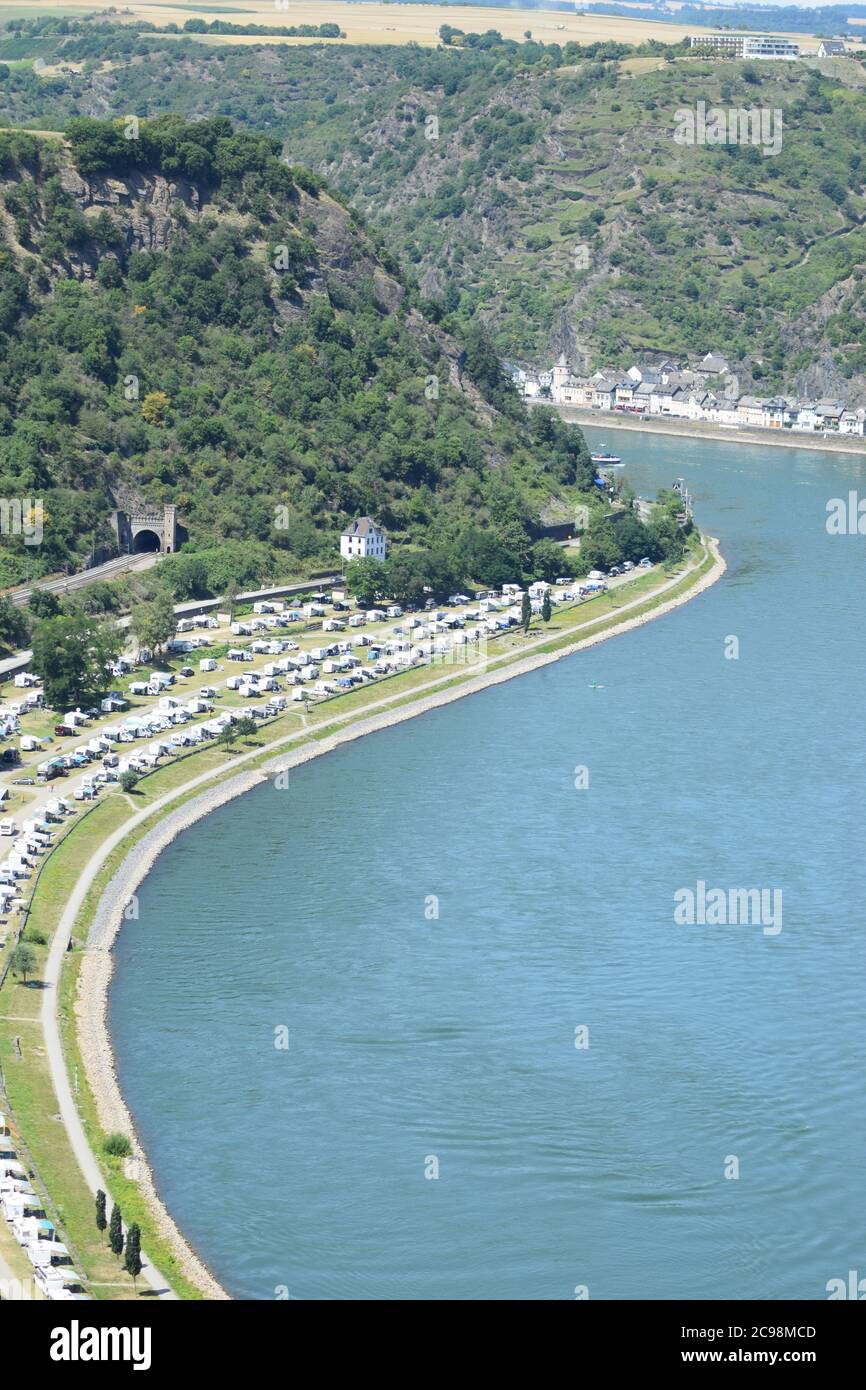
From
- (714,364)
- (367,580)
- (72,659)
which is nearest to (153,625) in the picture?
(72,659)

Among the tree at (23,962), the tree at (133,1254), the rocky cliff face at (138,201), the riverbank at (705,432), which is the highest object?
the rocky cliff face at (138,201)

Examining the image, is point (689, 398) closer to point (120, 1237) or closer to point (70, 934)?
point (70, 934)

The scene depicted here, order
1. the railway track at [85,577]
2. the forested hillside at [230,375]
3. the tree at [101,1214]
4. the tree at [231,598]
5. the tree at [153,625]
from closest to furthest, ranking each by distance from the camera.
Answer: the tree at [101,1214]
the tree at [153,625]
the railway track at [85,577]
the tree at [231,598]
the forested hillside at [230,375]

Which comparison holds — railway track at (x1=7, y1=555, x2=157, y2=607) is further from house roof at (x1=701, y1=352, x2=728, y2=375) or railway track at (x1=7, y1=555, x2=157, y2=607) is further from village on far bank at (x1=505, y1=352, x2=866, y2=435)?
house roof at (x1=701, y1=352, x2=728, y2=375)

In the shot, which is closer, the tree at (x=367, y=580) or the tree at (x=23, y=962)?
the tree at (x=23, y=962)

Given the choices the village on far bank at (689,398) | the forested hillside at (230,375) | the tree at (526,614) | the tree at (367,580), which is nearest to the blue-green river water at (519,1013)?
the tree at (526,614)

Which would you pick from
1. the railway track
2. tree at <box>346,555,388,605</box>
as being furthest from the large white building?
the railway track

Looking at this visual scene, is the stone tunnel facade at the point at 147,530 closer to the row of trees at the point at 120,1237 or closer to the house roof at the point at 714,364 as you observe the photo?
the row of trees at the point at 120,1237
